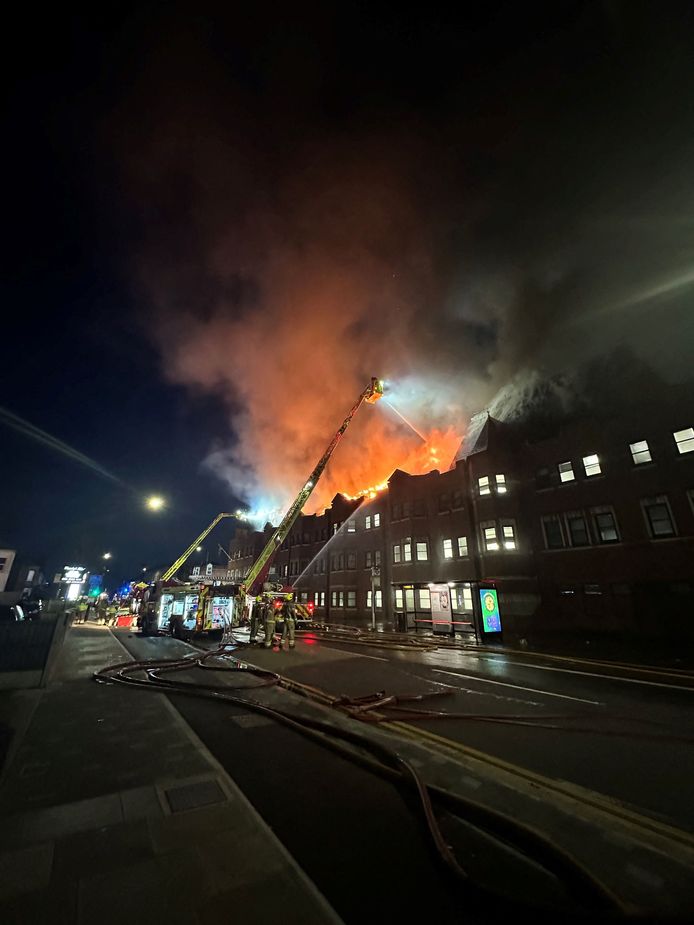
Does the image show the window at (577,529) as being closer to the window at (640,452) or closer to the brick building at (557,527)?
the brick building at (557,527)

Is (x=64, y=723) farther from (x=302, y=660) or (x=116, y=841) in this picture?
(x=302, y=660)

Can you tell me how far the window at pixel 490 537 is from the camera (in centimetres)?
2672

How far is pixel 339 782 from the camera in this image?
488 cm

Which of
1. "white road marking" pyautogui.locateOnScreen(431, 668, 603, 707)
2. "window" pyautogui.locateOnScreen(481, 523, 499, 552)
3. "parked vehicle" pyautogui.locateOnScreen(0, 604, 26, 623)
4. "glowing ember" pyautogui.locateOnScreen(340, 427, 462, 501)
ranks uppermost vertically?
"glowing ember" pyautogui.locateOnScreen(340, 427, 462, 501)

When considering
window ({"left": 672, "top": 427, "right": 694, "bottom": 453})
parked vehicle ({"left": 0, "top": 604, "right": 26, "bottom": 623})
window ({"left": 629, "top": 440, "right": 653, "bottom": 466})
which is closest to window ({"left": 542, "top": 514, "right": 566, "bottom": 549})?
window ({"left": 629, "top": 440, "right": 653, "bottom": 466})

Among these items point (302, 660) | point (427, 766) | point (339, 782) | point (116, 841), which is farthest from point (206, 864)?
point (302, 660)

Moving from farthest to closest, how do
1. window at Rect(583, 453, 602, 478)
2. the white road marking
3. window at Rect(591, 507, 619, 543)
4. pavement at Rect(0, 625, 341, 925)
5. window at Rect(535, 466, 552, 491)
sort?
1. window at Rect(535, 466, 552, 491)
2. window at Rect(583, 453, 602, 478)
3. window at Rect(591, 507, 619, 543)
4. the white road marking
5. pavement at Rect(0, 625, 341, 925)

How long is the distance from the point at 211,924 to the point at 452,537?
29.4 meters

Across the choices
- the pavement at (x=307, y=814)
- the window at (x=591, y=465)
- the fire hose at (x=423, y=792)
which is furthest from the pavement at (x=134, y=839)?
the window at (x=591, y=465)

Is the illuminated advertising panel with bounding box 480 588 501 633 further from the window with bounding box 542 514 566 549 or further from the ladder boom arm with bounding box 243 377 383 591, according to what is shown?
the ladder boom arm with bounding box 243 377 383 591

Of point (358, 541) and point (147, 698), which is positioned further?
point (358, 541)

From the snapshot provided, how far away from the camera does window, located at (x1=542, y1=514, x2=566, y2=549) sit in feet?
80.9

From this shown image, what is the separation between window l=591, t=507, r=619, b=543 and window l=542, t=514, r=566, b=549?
2112 mm

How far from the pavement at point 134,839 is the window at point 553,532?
983 inches
